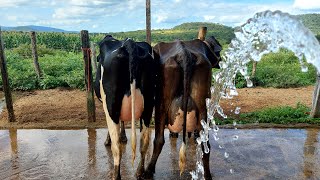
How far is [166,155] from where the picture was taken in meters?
5.67

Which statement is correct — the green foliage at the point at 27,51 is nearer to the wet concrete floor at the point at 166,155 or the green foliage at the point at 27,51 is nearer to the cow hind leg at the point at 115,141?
the wet concrete floor at the point at 166,155

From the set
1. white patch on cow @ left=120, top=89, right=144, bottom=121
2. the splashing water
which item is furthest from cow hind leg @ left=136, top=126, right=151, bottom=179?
the splashing water

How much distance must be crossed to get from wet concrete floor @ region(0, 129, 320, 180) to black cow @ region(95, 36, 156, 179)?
31.8 inches

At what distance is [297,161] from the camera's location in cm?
544

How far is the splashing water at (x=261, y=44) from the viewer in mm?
4289

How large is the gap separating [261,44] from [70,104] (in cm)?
561

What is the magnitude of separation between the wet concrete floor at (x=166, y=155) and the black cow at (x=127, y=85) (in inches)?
31.8

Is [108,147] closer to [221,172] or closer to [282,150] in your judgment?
[221,172]

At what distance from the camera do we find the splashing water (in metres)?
4.29

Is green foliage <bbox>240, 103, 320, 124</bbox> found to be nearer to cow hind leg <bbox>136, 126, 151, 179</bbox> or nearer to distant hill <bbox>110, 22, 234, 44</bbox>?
cow hind leg <bbox>136, 126, 151, 179</bbox>

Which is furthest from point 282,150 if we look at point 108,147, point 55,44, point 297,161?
point 55,44

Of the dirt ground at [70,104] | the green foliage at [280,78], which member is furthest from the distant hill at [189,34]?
the dirt ground at [70,104]

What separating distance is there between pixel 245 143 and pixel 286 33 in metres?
2.38

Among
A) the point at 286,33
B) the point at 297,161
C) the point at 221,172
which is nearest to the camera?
the point at 286,33
